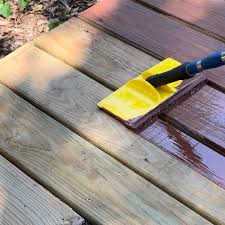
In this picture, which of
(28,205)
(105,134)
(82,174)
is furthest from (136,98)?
(28,205)

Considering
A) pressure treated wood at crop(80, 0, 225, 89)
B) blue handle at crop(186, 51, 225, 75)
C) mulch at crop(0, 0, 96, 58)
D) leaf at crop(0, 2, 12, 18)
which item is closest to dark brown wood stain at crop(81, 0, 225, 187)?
pressure treated wood at crop(80, 0, 225, 89)

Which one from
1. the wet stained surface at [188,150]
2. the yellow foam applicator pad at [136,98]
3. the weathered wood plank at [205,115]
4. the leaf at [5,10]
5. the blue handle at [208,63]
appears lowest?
the leaf at [5,10]

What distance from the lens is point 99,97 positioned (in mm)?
1729

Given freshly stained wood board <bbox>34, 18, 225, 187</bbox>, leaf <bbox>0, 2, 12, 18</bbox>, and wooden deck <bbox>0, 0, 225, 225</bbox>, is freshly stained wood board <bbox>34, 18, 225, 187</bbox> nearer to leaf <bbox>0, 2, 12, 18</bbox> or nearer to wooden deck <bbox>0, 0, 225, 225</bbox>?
wooden deck <bbox>0, 0, 225, 225</bbox>

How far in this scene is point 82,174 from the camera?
148 centimetres

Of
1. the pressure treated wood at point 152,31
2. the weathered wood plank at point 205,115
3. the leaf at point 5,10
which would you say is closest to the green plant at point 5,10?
the leaf at point 5,10

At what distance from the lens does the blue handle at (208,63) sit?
1.57 meters

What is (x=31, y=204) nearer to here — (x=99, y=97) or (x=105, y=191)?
(x=105, y=191)

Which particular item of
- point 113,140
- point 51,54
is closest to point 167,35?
point 51,54

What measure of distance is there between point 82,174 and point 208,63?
0.51 m

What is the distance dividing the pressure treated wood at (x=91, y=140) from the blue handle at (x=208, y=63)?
27cm

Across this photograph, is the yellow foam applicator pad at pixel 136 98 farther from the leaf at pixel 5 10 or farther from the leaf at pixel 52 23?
the leaf at pixel 5 10

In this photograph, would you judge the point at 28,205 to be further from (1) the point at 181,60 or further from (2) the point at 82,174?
(1) the point at 181,60

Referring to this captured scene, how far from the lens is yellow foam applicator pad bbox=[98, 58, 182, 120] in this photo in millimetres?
1672
